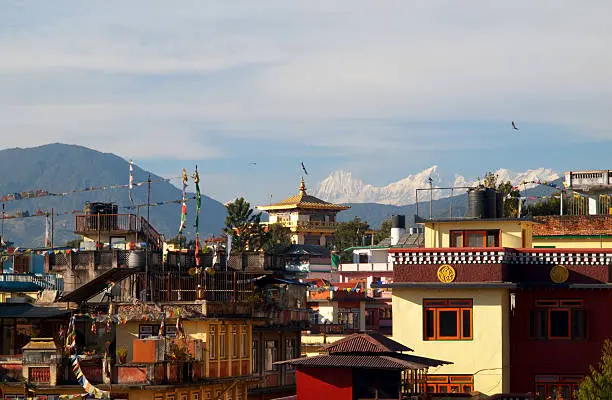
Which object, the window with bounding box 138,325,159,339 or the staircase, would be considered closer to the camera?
the window with bounding box 138,325,159,339

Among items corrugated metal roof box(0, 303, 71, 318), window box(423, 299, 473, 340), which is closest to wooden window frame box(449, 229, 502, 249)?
window box(423, 299, 473, 340)

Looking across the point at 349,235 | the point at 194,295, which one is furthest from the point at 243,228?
the point at 194,295

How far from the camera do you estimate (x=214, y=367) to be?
200 ft

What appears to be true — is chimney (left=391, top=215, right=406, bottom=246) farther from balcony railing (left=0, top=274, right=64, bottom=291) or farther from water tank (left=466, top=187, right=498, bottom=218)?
water tank (left=466, top=187, right=498, bottom=218)

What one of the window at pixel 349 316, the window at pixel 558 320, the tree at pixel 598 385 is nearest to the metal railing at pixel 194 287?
the window at pixel 558 320

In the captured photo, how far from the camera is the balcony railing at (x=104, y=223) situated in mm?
77750

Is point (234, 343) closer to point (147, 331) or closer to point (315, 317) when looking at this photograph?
point (147, 331)

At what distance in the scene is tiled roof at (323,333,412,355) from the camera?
47.6 m

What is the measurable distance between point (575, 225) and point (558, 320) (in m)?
15.9

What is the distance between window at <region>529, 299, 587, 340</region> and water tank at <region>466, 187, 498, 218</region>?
4.86m

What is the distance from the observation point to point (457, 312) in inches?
2078

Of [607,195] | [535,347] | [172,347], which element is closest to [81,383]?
[172,347]

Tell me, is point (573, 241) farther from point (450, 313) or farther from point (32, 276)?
point (32, 276)

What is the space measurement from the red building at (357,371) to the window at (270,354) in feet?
83.3
